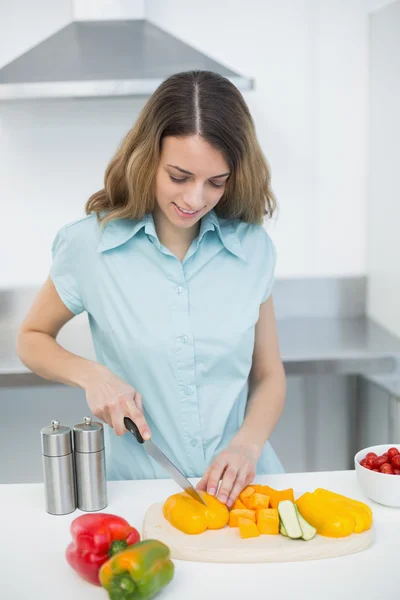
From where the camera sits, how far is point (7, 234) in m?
2.74

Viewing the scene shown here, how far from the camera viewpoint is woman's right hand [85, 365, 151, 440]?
1.17m

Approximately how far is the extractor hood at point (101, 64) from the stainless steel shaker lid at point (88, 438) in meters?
1.35

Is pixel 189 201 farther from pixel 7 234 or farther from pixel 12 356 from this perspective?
pixel 7 234

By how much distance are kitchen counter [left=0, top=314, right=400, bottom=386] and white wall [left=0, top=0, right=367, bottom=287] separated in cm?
36

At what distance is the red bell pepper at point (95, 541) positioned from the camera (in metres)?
0.94

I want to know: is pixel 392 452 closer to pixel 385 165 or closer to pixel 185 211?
pixel 185 211

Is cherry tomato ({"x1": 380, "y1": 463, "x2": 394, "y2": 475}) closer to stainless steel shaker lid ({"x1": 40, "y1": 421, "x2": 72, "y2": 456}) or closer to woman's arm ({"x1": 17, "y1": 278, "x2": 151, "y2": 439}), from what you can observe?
woman's arm ({"x1": 17, "y1": 278, "x2": 151, "y2": 439})

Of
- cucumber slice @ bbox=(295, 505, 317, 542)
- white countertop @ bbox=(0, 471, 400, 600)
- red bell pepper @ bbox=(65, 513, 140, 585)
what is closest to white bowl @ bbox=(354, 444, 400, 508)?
white countertop @ bbox=(0, 471, 400, 600)

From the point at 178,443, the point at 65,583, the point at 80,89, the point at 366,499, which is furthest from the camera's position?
the point at 80,89

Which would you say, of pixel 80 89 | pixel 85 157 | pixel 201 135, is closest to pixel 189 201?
pixel 201 135

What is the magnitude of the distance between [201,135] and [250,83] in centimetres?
109

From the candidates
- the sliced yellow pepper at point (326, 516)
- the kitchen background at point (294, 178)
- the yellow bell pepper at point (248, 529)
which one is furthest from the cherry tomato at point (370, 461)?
the kitchen background at point (294, 178)

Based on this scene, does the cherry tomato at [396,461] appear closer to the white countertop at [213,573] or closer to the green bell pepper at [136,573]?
the white countertop at [213,573]

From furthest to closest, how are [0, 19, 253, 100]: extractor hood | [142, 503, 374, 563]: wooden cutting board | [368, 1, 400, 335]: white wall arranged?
[368, 1, 400, 335]: white wall → [0, 19, 253, 100]: extractor hood → [142, 503, 374, 563]: wooden cutting board
